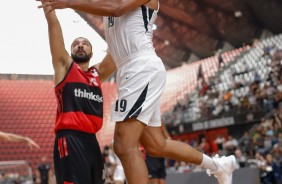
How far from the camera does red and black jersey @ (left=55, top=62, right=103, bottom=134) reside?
326 cm

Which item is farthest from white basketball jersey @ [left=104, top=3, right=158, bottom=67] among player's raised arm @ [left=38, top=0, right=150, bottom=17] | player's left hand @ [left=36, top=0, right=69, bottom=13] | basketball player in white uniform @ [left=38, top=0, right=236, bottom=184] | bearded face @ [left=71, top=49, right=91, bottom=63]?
player's left hand @ [left=36, top=0, right=69, bottom=13]

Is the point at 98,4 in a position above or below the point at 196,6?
below

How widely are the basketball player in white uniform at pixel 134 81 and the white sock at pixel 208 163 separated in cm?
16

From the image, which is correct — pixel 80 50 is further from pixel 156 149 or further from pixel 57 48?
pixel 156 149

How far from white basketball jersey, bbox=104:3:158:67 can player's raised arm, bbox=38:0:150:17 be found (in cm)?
13

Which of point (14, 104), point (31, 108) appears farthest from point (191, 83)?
point (14, 104)

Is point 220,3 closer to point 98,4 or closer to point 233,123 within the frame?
point 233,123

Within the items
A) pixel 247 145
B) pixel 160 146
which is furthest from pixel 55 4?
pixel 247 145

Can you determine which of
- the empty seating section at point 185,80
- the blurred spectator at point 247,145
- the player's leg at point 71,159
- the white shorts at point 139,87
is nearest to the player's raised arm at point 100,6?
the white shorts at point 139,87

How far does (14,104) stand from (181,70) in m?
13.1

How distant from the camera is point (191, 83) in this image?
22484 millimetres

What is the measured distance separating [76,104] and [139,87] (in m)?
0.47

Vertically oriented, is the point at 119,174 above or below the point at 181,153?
below

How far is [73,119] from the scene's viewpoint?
10.6 feet
